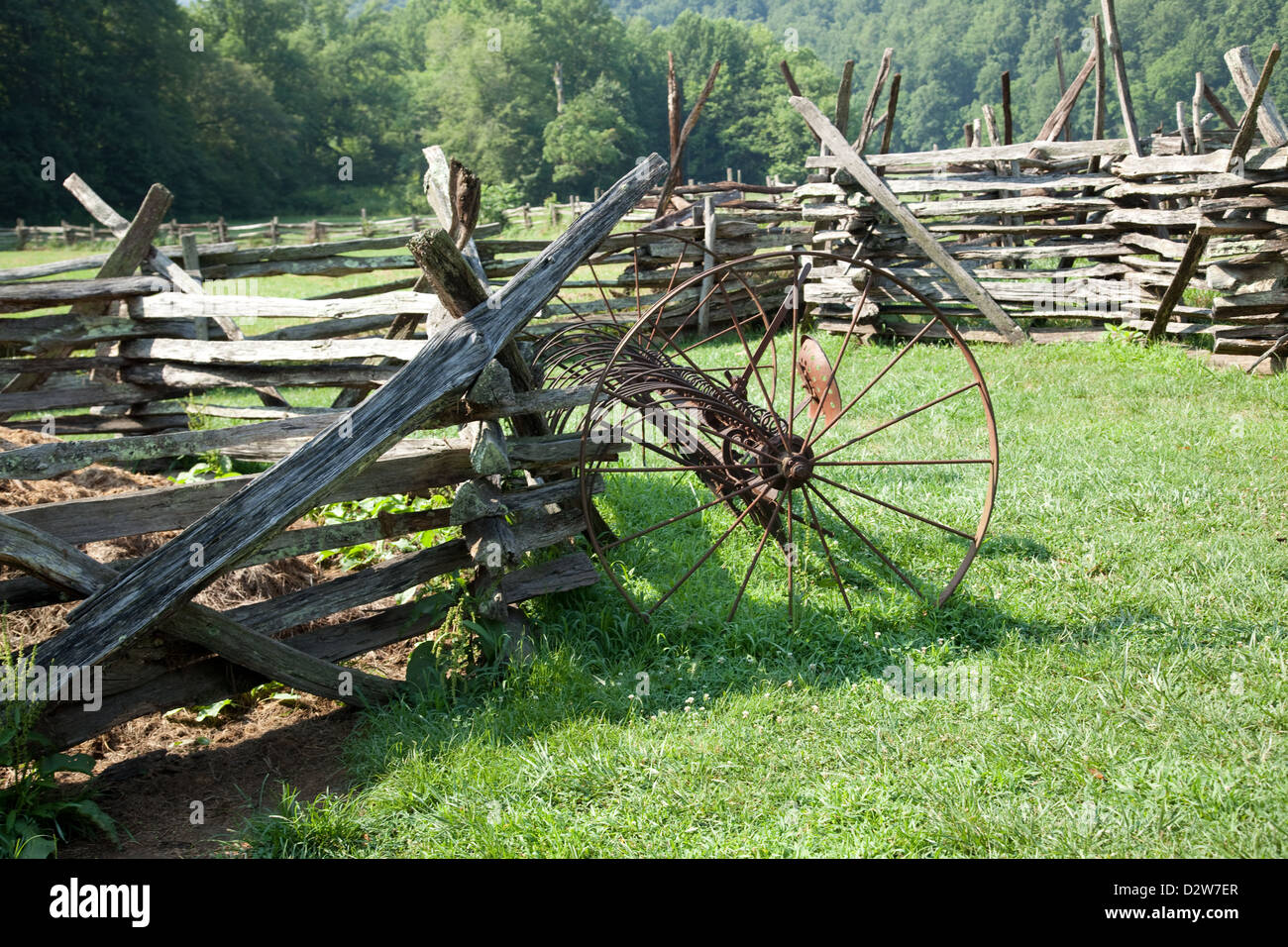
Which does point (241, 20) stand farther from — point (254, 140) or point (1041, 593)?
point (1041, 593)

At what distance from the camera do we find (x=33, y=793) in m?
3.03

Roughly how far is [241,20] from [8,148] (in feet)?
78.2

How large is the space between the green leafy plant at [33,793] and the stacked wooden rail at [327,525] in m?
0.12

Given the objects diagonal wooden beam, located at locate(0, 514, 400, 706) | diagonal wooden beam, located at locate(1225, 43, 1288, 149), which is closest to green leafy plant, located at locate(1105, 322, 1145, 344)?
diagonal wooden beam, located at locate(1225, 43, 1288, 149)

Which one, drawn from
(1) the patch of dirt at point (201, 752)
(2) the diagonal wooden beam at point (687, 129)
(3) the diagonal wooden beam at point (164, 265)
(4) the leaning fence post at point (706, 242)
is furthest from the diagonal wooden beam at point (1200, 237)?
(3) the diagonal wooden beam at point (164, 265)

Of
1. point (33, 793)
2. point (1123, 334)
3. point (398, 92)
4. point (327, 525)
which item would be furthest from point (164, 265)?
point (398, 92)

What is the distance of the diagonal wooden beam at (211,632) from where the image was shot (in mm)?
2990

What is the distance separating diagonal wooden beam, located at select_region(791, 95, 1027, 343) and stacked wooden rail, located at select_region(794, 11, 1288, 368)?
20mm

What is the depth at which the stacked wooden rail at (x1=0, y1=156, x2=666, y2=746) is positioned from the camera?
314 centimetres

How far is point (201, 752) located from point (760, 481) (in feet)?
8.89

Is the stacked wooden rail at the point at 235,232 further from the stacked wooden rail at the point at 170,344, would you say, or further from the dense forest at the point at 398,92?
the stacked wooden rail at the point at 170,344

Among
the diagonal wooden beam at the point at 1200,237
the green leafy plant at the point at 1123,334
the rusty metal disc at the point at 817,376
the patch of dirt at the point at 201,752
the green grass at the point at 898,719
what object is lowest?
the patch of dirt at the point at 201,752

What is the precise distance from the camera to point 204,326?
681cm

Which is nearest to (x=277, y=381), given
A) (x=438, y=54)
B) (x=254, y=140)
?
(x=254, y=140)
